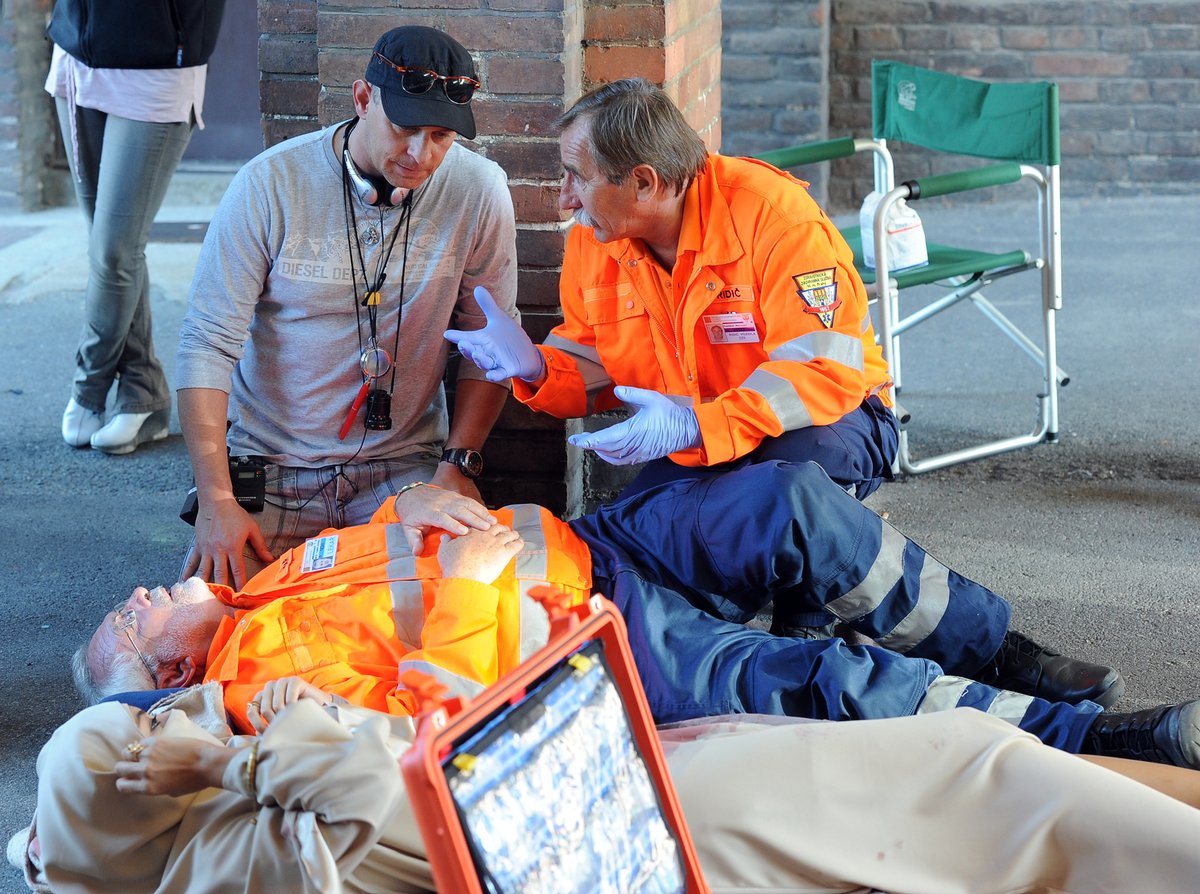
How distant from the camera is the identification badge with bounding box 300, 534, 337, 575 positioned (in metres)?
2.62

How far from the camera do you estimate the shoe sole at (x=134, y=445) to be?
430cm

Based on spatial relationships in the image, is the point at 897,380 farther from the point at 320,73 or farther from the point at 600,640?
the point at 600,640

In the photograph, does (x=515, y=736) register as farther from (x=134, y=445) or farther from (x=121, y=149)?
(x=134, y=445)

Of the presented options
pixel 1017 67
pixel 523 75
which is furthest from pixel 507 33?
pixel 1017 67

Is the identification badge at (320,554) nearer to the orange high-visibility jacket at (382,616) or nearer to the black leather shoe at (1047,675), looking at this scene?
the orange high-visibility jacket at (382,616)

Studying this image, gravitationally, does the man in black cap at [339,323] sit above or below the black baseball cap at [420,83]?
below

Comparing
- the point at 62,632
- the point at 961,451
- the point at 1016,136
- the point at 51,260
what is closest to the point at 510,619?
the point at 62,632

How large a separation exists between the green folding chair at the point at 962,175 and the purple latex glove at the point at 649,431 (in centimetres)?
137

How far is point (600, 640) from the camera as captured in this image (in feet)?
5.56

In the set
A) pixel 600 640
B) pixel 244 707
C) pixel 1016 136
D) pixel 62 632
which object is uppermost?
pixel 1016 136

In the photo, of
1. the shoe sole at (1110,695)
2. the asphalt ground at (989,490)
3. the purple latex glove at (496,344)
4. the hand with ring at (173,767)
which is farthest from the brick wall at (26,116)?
the shoe sole at (1110,695)

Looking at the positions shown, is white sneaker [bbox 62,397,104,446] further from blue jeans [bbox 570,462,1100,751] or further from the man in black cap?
blue jeans [bbox 570,462,1100,751]

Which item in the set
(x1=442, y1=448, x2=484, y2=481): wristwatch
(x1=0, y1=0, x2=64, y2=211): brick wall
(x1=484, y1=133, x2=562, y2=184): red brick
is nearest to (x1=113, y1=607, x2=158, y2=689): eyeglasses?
(x1=442, y1=448, x2=484, y2=481): wristwatch

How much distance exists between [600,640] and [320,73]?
2.04 m
